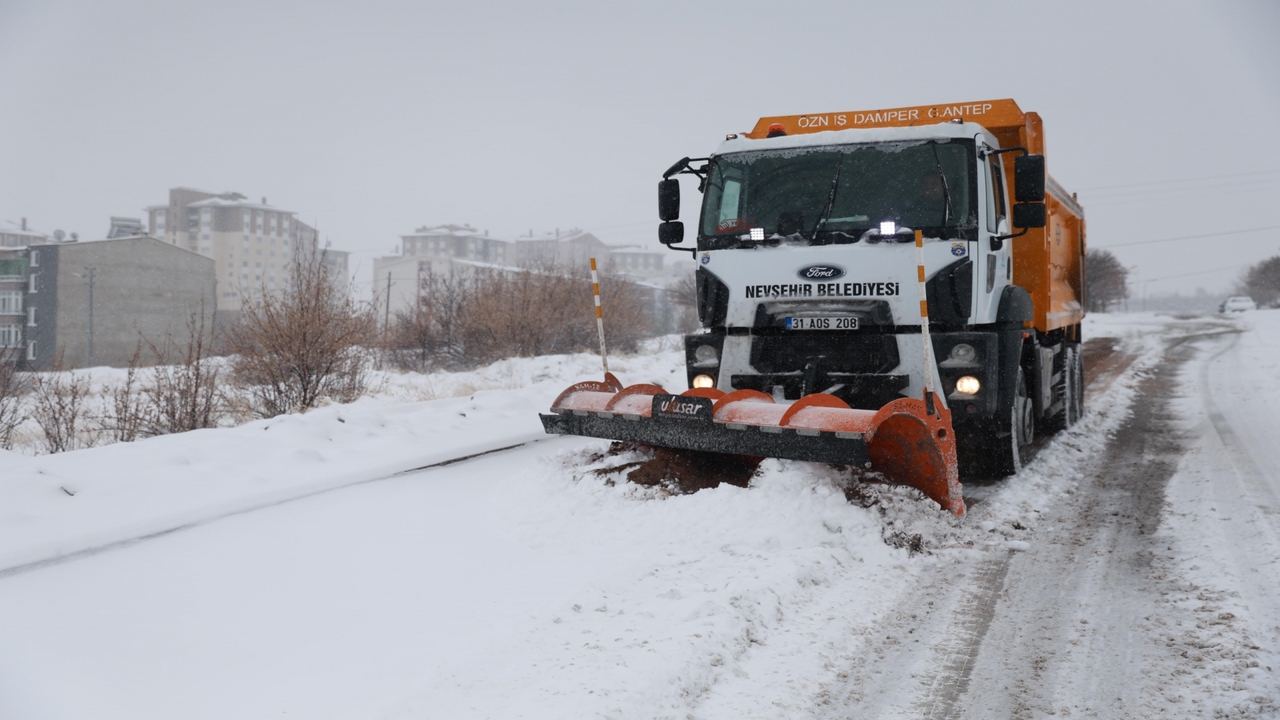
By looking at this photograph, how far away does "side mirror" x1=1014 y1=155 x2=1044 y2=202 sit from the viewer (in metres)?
6.03

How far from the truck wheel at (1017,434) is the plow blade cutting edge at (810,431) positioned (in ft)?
5.65

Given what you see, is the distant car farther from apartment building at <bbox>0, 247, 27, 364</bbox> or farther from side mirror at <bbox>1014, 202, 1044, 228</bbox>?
apartment building at <bbox>0, 247, 27, 364</bbox>

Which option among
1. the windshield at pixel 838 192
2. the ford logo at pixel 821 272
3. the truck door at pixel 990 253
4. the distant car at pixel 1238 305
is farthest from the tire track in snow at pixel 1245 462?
the distant car at pixel 1238 305

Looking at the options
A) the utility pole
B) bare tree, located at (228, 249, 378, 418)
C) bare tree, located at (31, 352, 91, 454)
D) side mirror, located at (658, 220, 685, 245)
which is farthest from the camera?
the utility pole

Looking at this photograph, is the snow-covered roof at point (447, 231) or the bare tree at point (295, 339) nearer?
the bare tree at point (295, 339)

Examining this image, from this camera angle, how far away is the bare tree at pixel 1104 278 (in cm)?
5222

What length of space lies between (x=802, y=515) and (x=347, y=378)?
30.8 feet

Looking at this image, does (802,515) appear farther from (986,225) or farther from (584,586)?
(986,225)

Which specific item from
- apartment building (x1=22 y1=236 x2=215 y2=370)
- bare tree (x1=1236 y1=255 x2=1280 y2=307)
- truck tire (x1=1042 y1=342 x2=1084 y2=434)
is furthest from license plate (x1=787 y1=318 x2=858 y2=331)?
bare tree (x1=1236 y1=255 x2=1280 y2=307)

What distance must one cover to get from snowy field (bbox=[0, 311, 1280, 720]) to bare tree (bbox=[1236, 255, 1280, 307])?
88633 millimetres

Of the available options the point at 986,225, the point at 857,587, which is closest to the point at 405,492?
the point at 857,587

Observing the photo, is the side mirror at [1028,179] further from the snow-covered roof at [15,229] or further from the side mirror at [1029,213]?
the snow-covered roof at [15,229]

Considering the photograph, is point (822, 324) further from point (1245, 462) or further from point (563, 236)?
point (563, 236)

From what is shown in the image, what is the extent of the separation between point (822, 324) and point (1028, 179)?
5.84 ft
